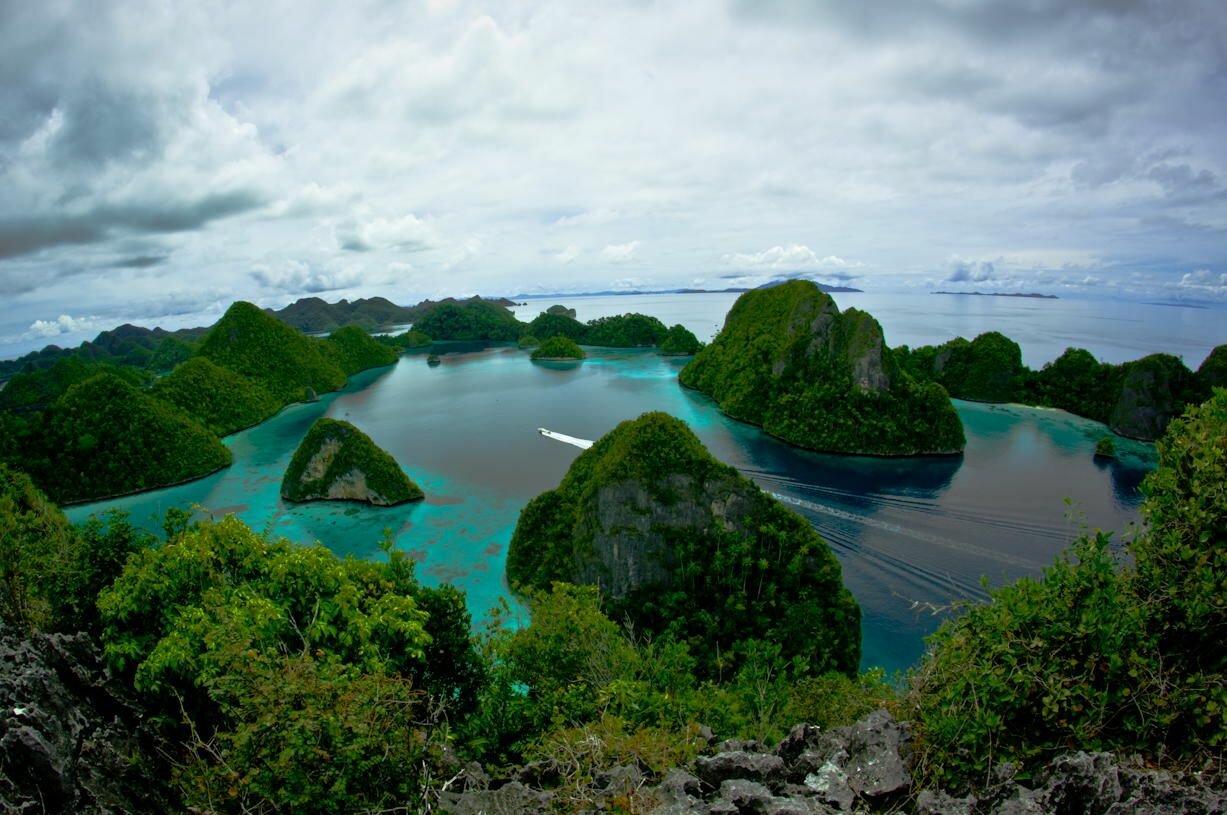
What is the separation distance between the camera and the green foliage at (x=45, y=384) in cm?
6950

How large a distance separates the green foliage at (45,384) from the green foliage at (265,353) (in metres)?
10.8

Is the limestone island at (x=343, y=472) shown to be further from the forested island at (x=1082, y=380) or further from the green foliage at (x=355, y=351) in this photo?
the green foliage at (x=355, y=351)

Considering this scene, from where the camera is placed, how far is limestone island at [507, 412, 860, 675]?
20.9 m

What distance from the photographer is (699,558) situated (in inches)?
901

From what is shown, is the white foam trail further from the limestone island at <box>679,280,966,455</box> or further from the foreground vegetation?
the foreground vegetation

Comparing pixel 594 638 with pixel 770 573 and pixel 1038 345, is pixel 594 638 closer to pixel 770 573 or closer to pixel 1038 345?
pixel 770 573

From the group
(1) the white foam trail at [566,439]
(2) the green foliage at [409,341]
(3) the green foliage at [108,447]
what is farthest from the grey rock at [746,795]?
(2) the green foliage at [409,341]

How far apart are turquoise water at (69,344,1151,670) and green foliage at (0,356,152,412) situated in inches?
1207

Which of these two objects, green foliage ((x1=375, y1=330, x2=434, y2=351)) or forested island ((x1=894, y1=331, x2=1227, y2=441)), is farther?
green foliage ((x1=375, y1=330, x2=434, y2=351))

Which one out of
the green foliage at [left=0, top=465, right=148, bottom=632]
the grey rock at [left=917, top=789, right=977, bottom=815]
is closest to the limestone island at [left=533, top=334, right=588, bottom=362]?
the green foliage at [left=0, top=465, right=148, bottom=632]

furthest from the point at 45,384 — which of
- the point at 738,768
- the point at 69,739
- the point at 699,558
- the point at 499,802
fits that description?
the point at 738,768

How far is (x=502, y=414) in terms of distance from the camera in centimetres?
6391

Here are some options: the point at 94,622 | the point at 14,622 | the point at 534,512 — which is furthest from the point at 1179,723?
the point at 534,512

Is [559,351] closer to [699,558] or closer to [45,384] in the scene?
[45,384]
